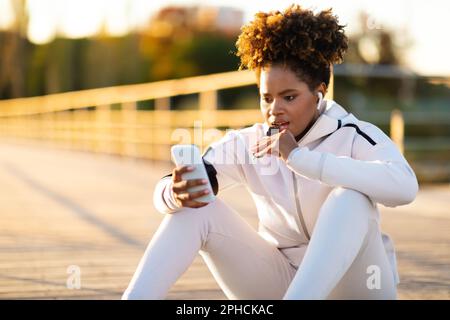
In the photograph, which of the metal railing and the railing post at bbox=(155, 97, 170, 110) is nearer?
the metal railing

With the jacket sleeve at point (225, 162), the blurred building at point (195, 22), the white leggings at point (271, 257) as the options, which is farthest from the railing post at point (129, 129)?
the blurred building at point (195, 22)

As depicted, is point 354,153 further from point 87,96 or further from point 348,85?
point 348,85

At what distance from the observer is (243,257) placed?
212cm

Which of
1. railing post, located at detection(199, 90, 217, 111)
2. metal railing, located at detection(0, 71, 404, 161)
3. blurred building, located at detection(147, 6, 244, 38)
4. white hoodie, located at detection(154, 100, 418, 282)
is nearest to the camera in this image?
white hoodie, located at detection(154, 100, 418, 282)

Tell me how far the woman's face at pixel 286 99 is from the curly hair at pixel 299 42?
0.02m

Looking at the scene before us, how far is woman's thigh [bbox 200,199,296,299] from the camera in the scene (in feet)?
6.88

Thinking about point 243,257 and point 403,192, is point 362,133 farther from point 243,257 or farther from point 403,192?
point 243,257

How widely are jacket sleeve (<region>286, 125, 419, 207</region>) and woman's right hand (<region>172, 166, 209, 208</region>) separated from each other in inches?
8.4

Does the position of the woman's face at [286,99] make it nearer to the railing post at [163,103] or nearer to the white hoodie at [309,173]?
the white hoodie at [309,173]

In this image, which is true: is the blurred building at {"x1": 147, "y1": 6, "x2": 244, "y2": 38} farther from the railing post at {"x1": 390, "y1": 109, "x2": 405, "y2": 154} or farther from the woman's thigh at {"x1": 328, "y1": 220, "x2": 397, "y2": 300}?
the woman's thigh at {"x1": 328, "y1": 220, "x2": 397, "y2": 300}

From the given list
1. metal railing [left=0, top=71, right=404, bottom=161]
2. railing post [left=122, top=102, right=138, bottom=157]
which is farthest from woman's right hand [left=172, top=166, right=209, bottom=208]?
railing post [left=122, top=102, right=138, bottom=157]

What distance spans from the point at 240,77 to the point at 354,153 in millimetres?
4840

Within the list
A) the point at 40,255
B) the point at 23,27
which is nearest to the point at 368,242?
the point at 40,255

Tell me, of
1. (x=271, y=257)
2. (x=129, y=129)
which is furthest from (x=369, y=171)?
(x=129, y=129)
